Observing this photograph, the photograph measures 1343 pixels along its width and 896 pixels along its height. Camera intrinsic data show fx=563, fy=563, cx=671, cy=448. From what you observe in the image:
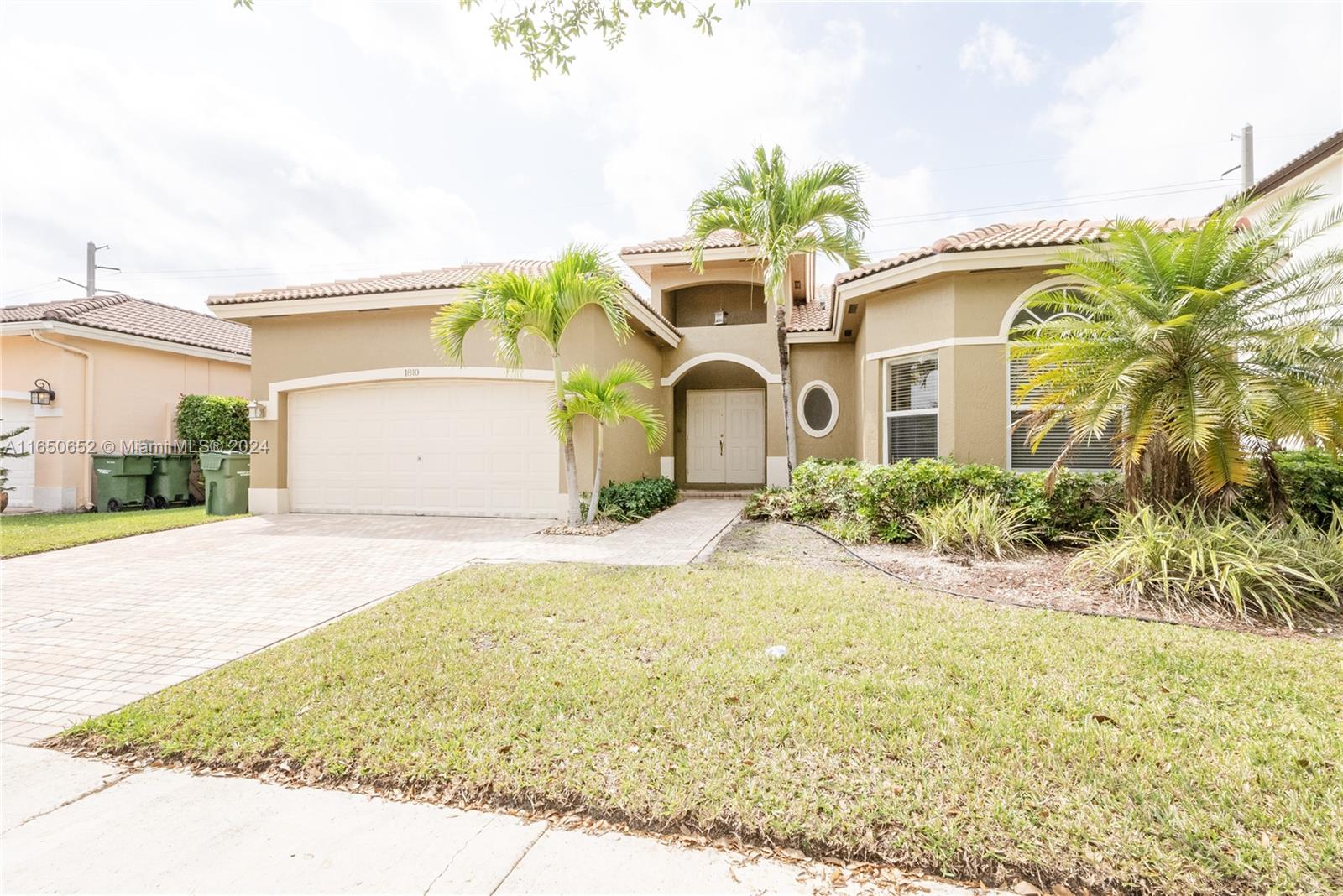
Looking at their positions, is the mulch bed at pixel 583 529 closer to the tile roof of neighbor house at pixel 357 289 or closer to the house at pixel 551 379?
the house at pixel 551 379

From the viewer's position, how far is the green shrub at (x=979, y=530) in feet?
23.7

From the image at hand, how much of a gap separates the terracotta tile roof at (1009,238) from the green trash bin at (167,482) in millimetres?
15924

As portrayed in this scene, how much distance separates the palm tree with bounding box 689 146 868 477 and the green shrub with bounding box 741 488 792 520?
161 inches

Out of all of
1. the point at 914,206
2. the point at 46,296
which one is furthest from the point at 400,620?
the point at 46,296

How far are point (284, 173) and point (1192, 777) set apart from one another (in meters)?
22.1

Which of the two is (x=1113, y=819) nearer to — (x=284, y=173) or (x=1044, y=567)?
(x=1044, y=567)

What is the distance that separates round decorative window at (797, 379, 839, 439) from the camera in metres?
14.3

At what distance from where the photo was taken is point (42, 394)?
12.6 meters

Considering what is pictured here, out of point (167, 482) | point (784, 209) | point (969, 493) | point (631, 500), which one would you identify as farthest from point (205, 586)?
point (784, 209)

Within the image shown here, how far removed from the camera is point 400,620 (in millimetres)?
4934

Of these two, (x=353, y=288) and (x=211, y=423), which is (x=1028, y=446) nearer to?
(x=353, y=288)

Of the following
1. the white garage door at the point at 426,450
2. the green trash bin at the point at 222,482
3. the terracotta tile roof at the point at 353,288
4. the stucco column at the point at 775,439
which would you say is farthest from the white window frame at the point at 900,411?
the green trash bin at the point at 222,482

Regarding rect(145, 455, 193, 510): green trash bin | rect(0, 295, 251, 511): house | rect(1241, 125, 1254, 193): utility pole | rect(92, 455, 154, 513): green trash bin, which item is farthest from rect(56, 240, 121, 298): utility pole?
rect(1241, 125, 1254, 193): utility pole

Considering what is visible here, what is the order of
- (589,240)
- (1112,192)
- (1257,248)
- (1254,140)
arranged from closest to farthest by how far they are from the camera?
1. (1257,248)
2. (589,240)
3. (1254,140)
4. (1112,192)
